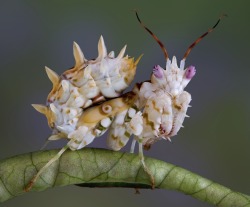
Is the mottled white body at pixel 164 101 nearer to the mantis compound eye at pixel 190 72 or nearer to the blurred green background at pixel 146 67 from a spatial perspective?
the mantis compound eye at pixel 190 72

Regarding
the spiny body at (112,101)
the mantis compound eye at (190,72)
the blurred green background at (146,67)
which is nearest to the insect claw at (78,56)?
the spiny body at (112,101)

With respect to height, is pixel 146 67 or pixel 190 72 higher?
pixel 190 72

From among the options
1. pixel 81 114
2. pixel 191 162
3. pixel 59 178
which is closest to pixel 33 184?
pixel 59 178

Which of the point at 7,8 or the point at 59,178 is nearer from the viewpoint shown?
the point at 59,178

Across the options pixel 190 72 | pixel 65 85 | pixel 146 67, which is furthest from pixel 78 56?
pixel 146 67

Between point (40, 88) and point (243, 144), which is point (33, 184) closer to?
point (40, 88)

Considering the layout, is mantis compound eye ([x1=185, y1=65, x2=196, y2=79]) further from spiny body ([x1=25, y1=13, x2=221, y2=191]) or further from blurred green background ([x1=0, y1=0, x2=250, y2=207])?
blurred green background ([x1=0, y1=0, x2=250, y2=207])

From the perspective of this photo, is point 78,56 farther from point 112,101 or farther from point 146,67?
point 146,67
